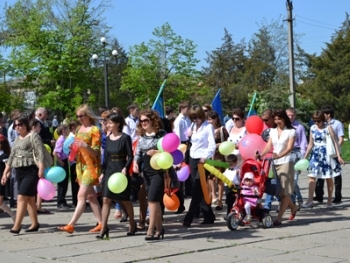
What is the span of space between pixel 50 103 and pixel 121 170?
3195cm

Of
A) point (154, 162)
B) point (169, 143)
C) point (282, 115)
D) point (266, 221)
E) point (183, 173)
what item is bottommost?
point (266, 221)

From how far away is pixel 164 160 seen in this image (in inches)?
344

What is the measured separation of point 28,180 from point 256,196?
3296 millimetres

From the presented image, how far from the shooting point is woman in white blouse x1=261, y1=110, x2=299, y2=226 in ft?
33.5

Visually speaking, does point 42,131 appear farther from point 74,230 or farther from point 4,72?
point 4,72

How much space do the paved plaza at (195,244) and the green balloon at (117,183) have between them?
71cm

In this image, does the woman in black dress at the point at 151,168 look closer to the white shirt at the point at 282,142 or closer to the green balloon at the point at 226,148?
the green balloon at the point at 226,148

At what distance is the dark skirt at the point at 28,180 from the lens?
9711 mm

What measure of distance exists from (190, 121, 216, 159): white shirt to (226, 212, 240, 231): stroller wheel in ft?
3.22

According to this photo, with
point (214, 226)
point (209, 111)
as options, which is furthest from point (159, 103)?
point (214, 226)

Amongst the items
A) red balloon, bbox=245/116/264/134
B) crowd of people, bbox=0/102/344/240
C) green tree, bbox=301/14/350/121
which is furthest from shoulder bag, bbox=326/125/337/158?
green tree, bbox=301/14/350/121

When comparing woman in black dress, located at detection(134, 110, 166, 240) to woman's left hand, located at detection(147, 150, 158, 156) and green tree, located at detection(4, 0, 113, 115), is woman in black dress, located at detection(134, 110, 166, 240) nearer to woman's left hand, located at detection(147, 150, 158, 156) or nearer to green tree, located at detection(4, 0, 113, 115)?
woman's left hand, located at detection(147, 150, 158, 156)

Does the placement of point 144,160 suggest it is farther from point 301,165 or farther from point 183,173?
point 301,165

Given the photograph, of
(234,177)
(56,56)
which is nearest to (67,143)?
(234,177)
